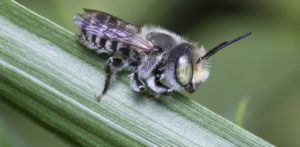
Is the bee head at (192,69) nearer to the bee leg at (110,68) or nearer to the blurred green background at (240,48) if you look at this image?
the bee leg at (110,68)

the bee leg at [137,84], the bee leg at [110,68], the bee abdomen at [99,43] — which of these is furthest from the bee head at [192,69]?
the bee abdomen at [99,43]

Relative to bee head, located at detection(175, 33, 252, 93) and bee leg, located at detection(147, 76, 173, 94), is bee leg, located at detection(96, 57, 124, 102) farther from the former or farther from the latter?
bee head, located at detection(175, 33, 252, 93)

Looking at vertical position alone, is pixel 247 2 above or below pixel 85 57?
below

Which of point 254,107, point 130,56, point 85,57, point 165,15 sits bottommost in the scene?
point 254,107

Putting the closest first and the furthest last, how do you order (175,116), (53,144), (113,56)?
(175,116) < (113,56) < (53,144)

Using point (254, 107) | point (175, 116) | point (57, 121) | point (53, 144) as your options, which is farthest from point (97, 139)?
point (254, 107)

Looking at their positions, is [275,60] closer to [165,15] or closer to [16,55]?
[165,15]

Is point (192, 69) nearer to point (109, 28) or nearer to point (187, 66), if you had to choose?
point (187, 66)
